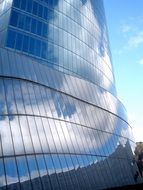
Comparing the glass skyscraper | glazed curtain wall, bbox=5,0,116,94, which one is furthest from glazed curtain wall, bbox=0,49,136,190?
glazed curtain wall, bbox=5,0,116,94

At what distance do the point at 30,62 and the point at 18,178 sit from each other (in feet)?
47.9

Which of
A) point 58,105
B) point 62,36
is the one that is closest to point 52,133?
point 58,105

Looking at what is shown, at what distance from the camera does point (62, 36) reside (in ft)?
155

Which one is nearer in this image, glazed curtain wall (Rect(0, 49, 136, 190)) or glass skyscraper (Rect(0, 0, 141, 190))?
glazed curtain wall (Rect(0, 49, 136, 190))

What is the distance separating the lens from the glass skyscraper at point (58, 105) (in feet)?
79.2

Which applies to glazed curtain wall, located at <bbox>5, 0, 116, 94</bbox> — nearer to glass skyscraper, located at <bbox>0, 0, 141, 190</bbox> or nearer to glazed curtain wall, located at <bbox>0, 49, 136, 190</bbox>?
glass skyscraper, located at <bbox>0, 0, 141, 190</bbox>

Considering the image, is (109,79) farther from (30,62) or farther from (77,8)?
(30,62)

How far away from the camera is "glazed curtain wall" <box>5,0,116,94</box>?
1677 inches

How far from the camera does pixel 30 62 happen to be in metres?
32.8

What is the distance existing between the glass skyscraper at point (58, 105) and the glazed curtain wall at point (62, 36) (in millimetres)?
131

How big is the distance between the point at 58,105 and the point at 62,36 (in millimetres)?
17478

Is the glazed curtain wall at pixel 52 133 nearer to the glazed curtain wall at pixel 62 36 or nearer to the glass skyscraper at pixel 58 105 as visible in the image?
the glass skyscraper at pixel 58 105

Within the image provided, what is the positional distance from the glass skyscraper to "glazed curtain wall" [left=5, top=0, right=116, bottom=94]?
13 centimetres

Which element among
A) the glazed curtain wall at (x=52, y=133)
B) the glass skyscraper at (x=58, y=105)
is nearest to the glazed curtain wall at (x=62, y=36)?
the glass skyscraper at (x=58, y=105)
